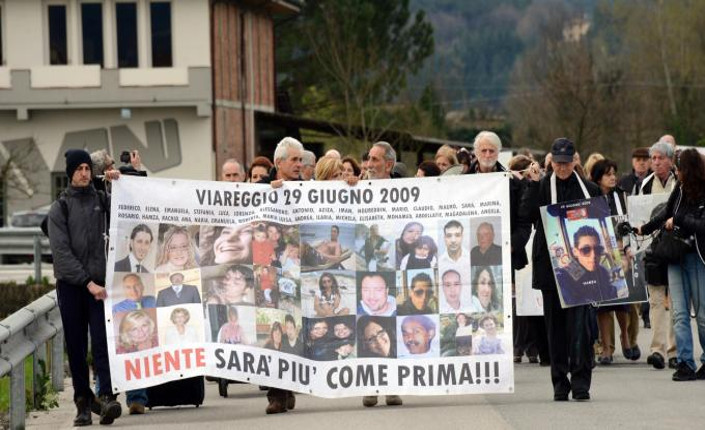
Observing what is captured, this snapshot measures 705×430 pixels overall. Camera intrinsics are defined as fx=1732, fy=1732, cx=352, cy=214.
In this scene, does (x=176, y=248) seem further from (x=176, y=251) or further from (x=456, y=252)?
(x=456, y=252)

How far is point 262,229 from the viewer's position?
1330 cm

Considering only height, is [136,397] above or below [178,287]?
below

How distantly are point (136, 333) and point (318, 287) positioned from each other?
1.43m

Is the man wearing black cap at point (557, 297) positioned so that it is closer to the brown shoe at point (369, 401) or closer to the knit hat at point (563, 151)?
the knit hat at point (563, 151)

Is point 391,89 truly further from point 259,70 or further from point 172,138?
point 172,138

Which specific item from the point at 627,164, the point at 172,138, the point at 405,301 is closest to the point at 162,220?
the point at 405,301

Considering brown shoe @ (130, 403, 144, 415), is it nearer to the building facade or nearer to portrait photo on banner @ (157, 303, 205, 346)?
portrait photo on banner @ (157, 303, 205, 346)

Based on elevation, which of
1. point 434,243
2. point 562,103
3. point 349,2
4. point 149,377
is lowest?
point 149,377

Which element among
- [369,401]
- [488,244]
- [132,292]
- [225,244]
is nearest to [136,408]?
[132,292]

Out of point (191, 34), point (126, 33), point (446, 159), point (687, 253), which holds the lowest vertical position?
point (687, 253)

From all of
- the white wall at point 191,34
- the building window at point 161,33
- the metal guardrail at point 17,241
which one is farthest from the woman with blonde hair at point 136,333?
the building window at point 161,33

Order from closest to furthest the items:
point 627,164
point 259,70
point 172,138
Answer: point 172,138, point 259,70, point 627,164

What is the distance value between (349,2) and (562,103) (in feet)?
30.4

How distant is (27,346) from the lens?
43.9ft
